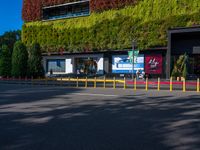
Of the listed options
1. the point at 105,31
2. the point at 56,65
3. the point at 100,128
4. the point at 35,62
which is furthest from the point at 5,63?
the point at 100,128

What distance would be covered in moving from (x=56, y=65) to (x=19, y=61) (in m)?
10.00

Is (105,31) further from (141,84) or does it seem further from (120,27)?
A: (141,84)

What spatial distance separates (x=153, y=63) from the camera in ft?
121

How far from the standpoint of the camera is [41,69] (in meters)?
37.6

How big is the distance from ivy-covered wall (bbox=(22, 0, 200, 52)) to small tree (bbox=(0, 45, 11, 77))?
26.4 ft

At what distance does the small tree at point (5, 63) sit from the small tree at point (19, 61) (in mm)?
1918

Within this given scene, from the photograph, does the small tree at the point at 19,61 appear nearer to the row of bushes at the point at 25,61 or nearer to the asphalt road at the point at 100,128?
the row of bushes at the point at 25,61

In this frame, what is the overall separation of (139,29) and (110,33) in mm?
4229

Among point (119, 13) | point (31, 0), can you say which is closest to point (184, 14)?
point (119, 13)

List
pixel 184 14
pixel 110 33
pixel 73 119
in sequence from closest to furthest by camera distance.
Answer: pixel 73 119 → pixel 184 14 → pixel 110 33

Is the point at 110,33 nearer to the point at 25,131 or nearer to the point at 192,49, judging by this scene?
the point at 192,49

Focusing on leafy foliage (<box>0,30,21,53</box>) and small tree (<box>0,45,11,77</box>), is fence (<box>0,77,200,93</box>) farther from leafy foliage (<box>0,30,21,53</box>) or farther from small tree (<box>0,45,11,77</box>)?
leafy foliage (<box>0,30,21,53</box>)

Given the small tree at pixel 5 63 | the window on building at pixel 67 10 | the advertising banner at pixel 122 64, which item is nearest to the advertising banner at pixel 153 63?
the advertising banner at pixel 122 64

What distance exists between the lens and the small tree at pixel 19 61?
3644cm
